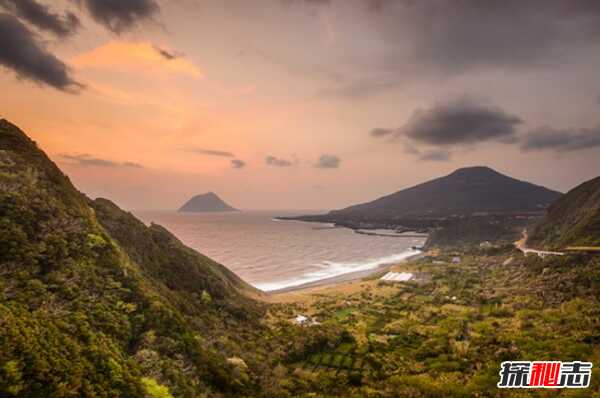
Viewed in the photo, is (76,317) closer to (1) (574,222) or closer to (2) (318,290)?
(2) (318,290)

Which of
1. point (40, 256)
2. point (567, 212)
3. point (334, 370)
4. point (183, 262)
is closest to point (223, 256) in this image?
point (183, 262)

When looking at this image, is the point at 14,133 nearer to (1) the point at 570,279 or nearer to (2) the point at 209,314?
(2) the point at 209,314

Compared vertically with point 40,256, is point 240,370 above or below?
below

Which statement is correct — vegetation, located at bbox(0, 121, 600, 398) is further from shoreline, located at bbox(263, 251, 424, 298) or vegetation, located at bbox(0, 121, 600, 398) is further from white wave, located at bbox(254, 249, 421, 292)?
white wave, located at bbox(254, 249, 421, 292)

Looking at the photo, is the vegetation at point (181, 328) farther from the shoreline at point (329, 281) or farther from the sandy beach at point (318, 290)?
the shoreline at point (329, 281)

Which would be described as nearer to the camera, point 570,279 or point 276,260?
point 570,279

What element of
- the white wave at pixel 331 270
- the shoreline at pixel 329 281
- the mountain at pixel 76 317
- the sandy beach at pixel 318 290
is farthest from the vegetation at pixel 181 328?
the white wave at pixel 331 270
